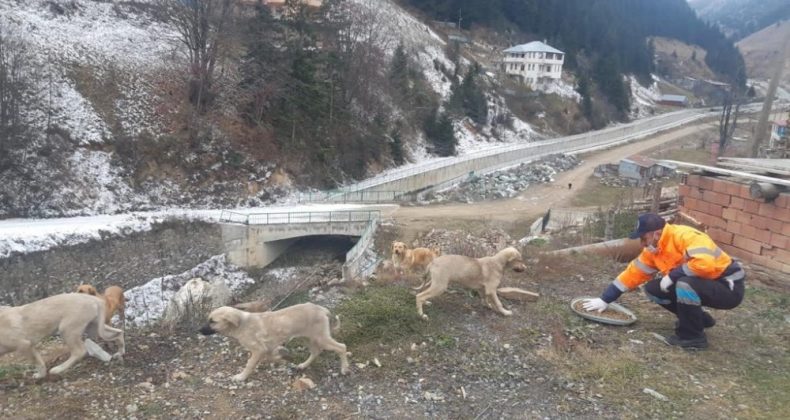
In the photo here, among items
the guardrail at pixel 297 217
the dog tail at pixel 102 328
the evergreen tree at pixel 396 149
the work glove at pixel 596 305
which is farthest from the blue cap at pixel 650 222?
the evergreen tree at pixel 396 149

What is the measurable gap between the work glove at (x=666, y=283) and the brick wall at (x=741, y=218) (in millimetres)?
4243

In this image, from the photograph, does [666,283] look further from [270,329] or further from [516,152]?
[516,152]

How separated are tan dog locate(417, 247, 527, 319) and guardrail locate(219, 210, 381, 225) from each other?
1725 centimetres

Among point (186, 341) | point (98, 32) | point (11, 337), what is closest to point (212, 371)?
point (186, 341)

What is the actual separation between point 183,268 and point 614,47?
329 ft

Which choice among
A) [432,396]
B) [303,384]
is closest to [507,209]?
[432,396]

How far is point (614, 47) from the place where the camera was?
10112 cm

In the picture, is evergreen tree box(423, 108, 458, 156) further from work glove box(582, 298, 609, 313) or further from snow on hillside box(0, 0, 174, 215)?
work glove box(582, 298, 609, 313)

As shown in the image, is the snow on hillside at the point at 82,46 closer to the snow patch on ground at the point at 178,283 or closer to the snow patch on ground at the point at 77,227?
the snow patch on ground at the point at 77,227

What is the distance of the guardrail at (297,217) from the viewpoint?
24625 mm

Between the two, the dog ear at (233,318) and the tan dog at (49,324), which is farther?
the dog ear at (233,318)

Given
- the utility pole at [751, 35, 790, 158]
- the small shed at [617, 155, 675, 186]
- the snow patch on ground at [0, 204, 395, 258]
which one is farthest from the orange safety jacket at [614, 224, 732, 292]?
the small shed at [617, 155, 675, 186]

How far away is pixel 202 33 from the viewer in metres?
30.3

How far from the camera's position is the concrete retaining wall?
18.4 meters
